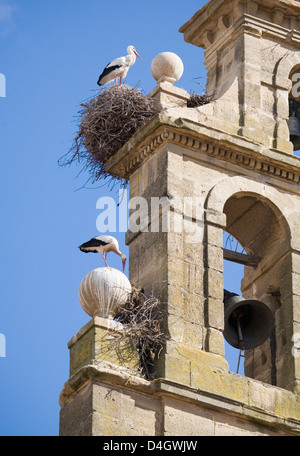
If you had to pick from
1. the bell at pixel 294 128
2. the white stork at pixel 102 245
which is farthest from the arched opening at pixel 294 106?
the white stork at pixel 102 245

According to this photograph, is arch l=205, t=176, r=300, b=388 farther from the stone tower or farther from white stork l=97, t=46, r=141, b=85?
white stork l=97, t=46, r=141, b=85

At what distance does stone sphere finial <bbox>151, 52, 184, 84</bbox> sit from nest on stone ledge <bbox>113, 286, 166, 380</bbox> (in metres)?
3.02

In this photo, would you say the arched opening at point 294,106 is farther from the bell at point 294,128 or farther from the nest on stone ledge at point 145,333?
the nest on stone ledge at point 145,333

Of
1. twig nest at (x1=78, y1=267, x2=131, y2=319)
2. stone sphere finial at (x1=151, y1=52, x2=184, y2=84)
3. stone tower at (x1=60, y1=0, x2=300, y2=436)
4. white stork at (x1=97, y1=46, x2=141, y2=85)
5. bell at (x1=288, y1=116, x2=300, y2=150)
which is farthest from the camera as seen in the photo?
bell at (x1=288, y1=116, x2=300, y2=150)

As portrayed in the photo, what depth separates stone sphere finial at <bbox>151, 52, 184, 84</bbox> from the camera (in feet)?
76.5

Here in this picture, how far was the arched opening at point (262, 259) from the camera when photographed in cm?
2261

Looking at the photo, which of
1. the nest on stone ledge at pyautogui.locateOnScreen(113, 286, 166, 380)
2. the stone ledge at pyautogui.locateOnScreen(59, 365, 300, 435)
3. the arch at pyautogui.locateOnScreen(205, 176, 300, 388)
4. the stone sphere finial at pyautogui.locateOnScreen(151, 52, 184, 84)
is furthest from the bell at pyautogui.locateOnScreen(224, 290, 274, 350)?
the stone sphere finial at pyautogui.locateOnScreen(151, 52, 184, 84)

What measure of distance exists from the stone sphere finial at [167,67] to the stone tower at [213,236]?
18mm

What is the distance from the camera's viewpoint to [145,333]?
21.3 m

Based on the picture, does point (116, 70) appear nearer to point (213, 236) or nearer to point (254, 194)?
point (254, 194)

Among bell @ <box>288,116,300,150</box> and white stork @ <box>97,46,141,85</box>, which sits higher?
white stork @ <box>97,46,141,85</box>

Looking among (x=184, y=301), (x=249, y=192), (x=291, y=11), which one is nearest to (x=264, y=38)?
(x=291, y=11)

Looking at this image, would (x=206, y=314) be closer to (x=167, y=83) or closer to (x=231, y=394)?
(x=231, y=394)

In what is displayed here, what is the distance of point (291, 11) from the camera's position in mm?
24219
